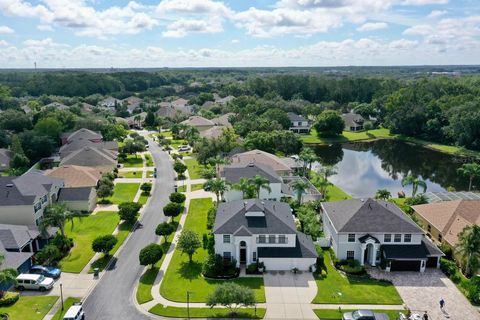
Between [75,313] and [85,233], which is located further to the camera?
[85,233]

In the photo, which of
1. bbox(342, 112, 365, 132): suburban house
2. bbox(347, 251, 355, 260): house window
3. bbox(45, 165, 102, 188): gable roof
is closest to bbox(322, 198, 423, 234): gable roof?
bbox(347, 251, 355, 260): house window

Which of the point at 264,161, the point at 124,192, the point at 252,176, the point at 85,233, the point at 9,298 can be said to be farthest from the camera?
the point at 264,161

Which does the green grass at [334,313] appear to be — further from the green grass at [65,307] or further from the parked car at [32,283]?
the parked car at [32,283]

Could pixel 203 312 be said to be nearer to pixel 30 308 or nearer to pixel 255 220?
pixel 255 220

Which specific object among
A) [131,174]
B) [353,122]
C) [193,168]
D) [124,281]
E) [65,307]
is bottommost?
[124,281]

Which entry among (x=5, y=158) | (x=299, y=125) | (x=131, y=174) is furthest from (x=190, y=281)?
(x=299, y=125)

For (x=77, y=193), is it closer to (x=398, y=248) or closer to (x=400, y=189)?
(x=398, y=248)

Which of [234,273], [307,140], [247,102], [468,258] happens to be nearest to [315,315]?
[234,273]

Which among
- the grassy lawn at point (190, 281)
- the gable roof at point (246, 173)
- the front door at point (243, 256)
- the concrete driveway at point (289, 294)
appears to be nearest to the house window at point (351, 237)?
the concrete driveway at point (289, 294)
